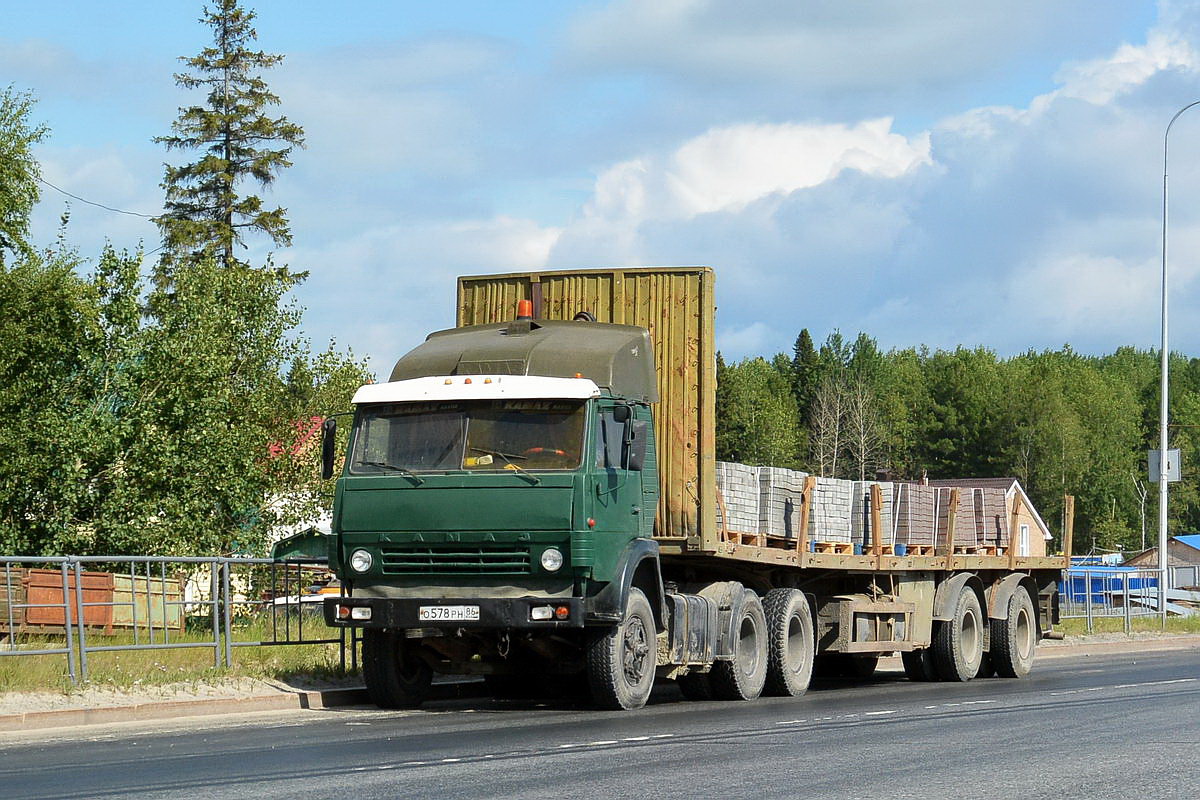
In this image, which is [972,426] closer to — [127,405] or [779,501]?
[127,405]

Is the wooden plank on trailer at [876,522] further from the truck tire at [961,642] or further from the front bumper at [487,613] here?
the front bumper at [487,613]

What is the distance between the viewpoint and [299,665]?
54.1 ft

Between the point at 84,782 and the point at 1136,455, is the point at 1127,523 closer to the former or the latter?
the point at 1136,455

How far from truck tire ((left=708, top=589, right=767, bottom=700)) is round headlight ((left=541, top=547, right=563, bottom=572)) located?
3.23 metres

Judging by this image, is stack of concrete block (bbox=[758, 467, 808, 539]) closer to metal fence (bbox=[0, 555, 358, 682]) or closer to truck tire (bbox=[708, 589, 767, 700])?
truck tire (bbox=[708, 589, 767, 700])

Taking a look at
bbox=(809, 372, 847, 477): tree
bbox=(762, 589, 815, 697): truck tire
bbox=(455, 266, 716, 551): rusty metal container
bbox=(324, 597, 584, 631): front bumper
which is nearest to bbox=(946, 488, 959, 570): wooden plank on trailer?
bbox=(762, 589, 815, 697): truck tire

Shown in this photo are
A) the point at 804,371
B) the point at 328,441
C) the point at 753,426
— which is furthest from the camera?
the point at 804,371

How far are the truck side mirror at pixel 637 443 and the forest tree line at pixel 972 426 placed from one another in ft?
259

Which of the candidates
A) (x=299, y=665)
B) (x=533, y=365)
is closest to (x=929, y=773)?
(x=533, y=365)

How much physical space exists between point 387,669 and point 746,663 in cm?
382

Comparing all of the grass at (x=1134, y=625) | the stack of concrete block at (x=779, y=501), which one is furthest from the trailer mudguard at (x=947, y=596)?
the grass at (x=1134, y=625)

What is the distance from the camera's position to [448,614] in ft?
45.1

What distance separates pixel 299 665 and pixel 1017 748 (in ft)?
26.2

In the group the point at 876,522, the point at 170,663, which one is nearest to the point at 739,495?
the point at 876,522
